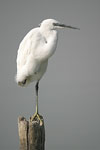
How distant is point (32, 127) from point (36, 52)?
76cm

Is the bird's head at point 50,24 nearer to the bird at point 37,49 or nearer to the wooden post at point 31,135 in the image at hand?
the bird at point 37,49

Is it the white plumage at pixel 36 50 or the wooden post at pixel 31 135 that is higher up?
the white plumage at pixel 36 50

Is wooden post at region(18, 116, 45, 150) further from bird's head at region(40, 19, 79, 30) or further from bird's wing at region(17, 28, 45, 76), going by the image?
bird's head at region(40, 19, 79, 30)

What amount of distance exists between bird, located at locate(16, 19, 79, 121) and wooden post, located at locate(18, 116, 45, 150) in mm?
478

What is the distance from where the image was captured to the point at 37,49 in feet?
15.7

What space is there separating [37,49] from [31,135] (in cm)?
88

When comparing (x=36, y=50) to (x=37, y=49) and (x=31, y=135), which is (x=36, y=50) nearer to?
(x=37, y=49)

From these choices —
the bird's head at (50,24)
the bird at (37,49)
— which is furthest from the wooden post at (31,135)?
the bird's head at (50,24)

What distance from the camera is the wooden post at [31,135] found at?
4.82m

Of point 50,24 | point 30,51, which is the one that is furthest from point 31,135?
point 50,24

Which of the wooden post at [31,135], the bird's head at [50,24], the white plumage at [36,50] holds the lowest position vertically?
the wooden post at [31,135]

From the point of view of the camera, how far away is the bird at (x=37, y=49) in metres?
4.77

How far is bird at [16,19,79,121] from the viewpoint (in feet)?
15.7

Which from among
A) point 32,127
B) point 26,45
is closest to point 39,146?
point 32,127
